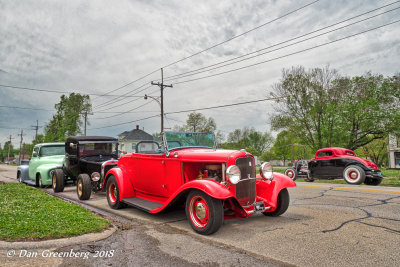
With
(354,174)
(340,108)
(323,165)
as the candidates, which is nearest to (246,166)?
(354,174)

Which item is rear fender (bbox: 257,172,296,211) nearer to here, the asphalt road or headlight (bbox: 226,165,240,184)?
the asphalt road

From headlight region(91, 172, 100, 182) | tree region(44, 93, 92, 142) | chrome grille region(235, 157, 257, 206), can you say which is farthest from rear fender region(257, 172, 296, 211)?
tree region(44, 93, 92, 142)

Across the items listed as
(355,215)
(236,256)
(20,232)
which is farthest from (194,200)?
(355,215)

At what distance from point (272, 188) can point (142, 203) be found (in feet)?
8.60

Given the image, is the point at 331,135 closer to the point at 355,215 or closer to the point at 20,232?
the point at 355,215

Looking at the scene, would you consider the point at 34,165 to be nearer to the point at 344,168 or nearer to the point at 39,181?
the point at 39,181

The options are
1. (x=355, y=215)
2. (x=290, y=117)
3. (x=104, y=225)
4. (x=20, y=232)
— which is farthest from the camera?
(x=290, y=117)

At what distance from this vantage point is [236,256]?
3293mm

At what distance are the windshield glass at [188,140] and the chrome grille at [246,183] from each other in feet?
4.53

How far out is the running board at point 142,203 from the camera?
5.14 m

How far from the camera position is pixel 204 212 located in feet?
14.1

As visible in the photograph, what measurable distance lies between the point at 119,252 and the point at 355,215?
4522 mm

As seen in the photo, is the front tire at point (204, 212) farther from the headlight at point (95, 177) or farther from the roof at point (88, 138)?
the roof at point (88, 138)

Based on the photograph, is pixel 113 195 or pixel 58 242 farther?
pixel 113 195
